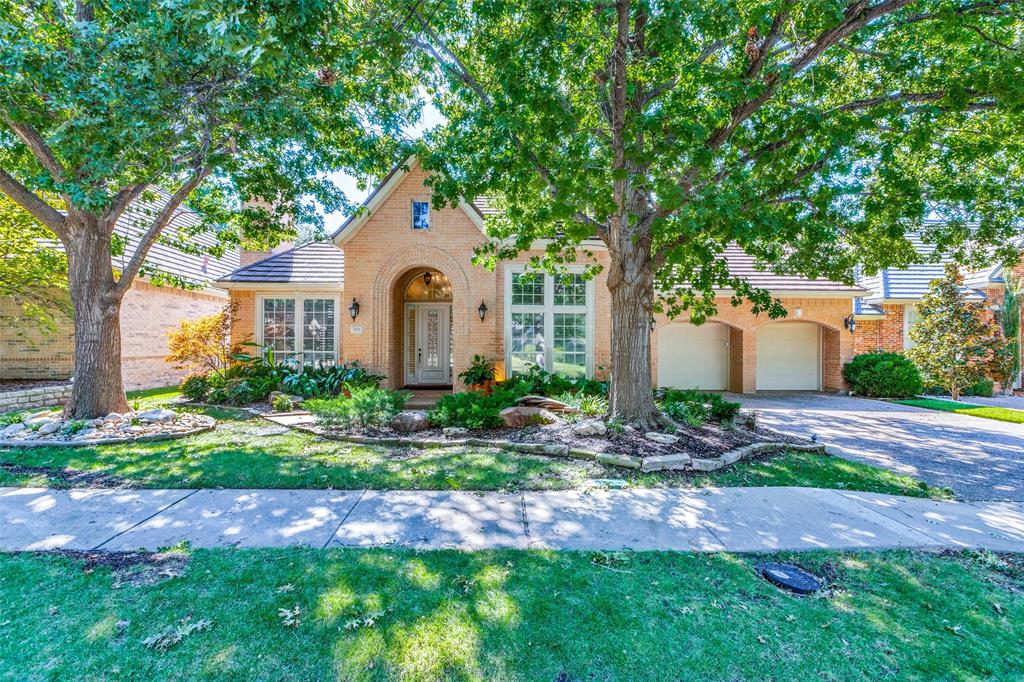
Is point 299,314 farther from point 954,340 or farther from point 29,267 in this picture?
point 954,340

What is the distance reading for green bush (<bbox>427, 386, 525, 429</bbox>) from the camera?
7.91m

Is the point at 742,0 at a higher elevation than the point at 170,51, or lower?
higher

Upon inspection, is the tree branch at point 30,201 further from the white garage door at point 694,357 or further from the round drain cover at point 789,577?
the white garage door at point 694,357

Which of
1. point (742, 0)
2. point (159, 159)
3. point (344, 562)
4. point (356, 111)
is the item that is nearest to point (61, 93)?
point (159, 159)

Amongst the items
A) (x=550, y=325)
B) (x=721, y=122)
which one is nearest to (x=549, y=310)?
(x=550, y=325)

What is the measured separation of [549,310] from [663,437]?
6164 millimetres

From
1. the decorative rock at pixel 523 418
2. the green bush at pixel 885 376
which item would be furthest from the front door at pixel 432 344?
the green bush at pixel 885 376

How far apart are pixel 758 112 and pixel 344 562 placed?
8055mm

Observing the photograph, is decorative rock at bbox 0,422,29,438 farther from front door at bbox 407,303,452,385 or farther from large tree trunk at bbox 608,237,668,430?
large tree trunk at bbox 608,237,668,430

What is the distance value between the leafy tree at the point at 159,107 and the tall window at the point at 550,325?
5393 mm

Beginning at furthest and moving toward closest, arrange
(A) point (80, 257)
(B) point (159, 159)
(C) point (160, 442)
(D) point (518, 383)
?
(D) point (518, 383)
(A) point (80, 257)
(C) point (160, 442)
(B) point (159, 159)

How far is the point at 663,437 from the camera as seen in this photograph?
22.4 ft

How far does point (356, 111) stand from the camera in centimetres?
841

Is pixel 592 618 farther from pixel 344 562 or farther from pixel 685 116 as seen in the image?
pixel 685 116
